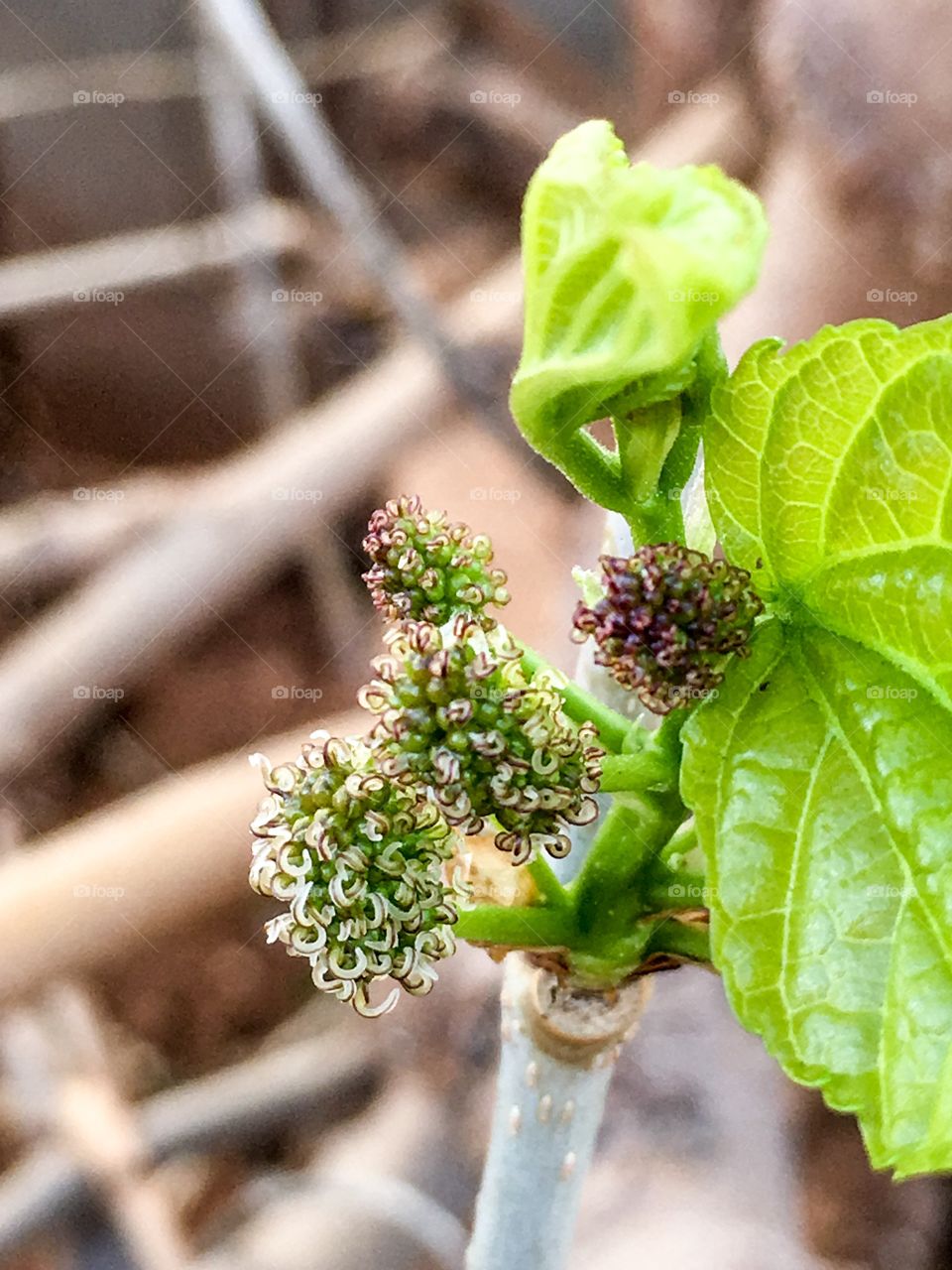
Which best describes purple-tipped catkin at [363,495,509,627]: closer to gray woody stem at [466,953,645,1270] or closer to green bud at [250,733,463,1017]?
green bud at [250,733,463,1017]

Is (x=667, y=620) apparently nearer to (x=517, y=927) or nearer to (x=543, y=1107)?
(x=517, y=927)

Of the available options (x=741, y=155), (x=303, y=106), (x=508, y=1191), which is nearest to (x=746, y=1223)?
(x=508, y=1191)

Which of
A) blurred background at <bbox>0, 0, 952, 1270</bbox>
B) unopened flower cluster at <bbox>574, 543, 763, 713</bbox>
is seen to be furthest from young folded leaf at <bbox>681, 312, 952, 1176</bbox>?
blurred background at <bbox>0, 0, 952, 1270</bbox>

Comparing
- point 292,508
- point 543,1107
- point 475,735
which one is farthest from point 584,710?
point 292,508

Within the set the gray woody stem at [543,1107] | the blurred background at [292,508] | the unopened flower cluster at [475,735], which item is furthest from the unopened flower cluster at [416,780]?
the blurred background at [292,508]

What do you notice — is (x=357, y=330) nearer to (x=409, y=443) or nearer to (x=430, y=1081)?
(x=409, y=443)
